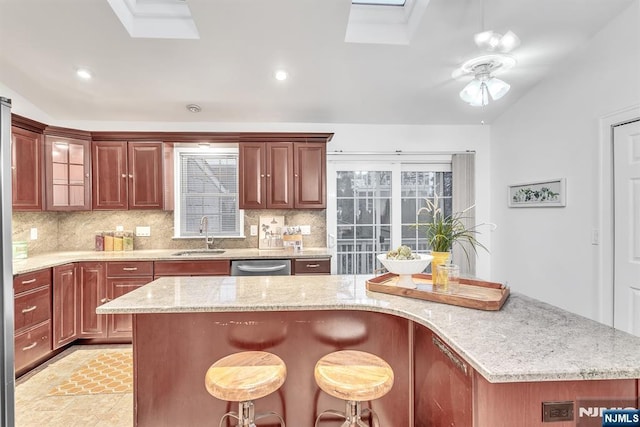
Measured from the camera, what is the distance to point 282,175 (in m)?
3.72

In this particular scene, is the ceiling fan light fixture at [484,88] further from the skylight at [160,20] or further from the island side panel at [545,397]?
the skylight at [160,20]

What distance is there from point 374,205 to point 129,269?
307 centimetres

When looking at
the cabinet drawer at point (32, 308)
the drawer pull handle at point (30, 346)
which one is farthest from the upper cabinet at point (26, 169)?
the drawer pull handle at point (30, 346)

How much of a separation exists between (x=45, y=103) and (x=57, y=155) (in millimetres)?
689

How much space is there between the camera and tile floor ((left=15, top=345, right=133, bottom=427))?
2.14 meters

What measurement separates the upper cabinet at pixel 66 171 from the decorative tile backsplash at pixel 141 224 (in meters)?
0.40

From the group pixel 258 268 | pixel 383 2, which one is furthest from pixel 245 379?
pixel 383 2

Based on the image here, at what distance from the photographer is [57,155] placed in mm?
3338

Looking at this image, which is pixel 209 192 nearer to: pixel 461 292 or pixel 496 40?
pixel 461 292

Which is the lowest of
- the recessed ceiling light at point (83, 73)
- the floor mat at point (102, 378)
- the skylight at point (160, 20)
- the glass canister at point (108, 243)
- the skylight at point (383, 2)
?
the floor mat at point (102, 378)

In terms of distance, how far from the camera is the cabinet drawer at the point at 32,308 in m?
2.65

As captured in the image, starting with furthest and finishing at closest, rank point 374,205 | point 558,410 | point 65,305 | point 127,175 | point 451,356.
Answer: point 374,205 < point 127,175 < point 65,305 < point 451,356 < point 558,410

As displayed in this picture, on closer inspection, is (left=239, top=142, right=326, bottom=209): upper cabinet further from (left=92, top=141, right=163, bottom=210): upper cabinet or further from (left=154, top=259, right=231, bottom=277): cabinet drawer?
(left=92, top=141, right=163, bottom=210): upper cabinet

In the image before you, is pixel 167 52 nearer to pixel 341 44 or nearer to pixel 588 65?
pixel 341 44
